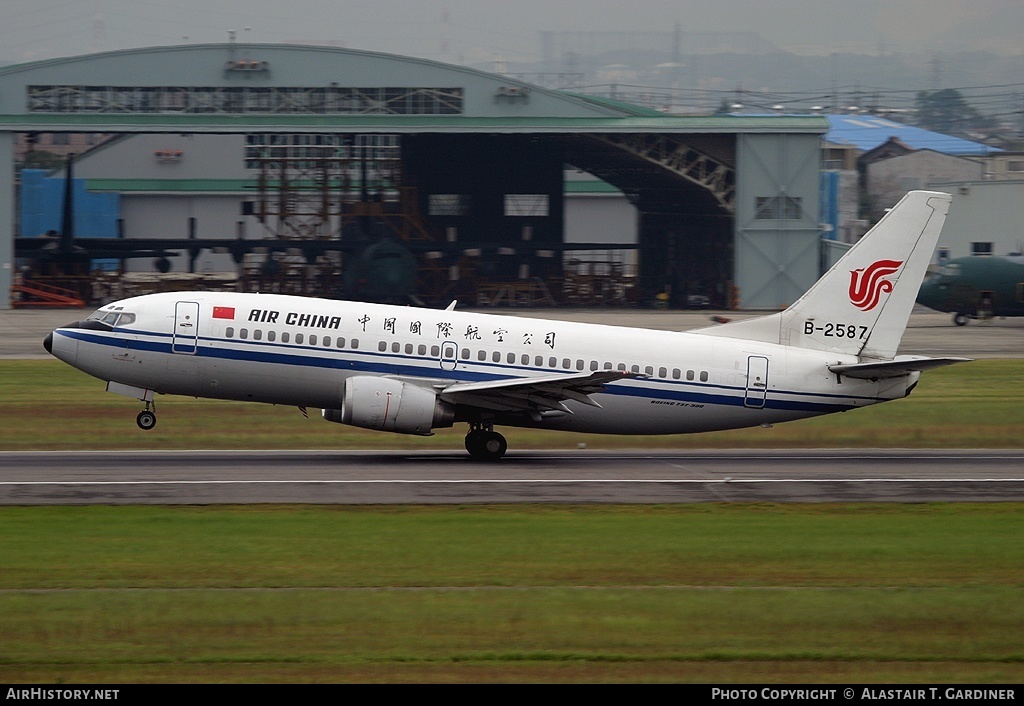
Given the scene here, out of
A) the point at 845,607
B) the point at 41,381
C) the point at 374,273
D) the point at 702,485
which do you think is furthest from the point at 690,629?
the point at 374,273

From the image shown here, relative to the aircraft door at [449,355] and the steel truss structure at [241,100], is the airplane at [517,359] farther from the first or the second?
the steel truss structure at [241,100]

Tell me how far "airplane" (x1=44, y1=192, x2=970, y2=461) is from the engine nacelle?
0.12 ft

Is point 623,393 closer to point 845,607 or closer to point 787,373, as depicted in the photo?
point 787,373

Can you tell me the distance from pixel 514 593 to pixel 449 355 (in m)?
13.3

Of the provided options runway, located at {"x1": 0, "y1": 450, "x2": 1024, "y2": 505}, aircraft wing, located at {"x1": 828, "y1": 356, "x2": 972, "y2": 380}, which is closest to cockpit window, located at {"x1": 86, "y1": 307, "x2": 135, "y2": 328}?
runway, located at {"x1": 0, "y1": 450, "x2": 1024, "y2": 505}

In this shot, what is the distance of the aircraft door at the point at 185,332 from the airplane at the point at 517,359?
35 millimetres

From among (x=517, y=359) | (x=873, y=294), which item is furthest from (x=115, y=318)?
(x=873, y=294)

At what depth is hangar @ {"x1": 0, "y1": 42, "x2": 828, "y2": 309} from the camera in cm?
8106

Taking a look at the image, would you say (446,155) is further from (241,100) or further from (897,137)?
(897,137)

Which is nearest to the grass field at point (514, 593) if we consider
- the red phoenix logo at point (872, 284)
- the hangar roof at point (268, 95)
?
the red phoenix logo at point (872, 284)

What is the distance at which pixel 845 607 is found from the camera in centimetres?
1689

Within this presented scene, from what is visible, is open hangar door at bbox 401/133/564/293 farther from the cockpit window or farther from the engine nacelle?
the engine nacelle

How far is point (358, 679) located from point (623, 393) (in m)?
17.9

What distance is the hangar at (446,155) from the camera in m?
81.1
